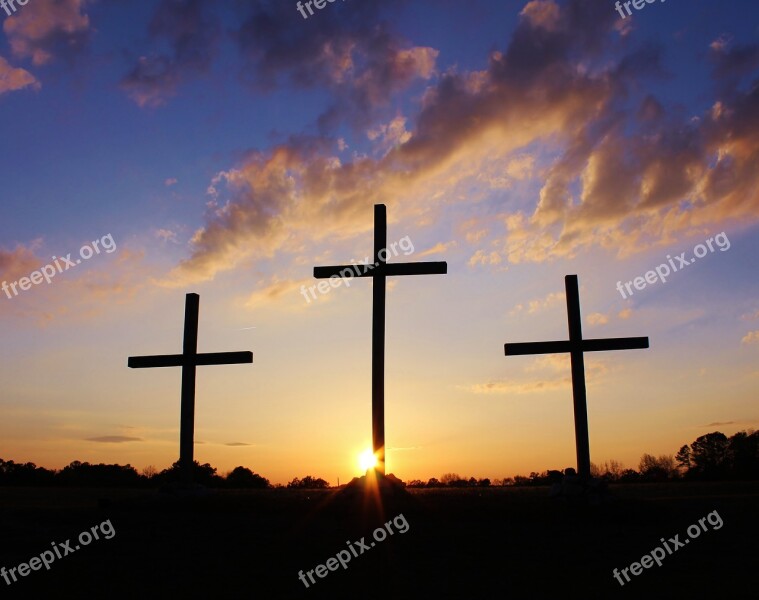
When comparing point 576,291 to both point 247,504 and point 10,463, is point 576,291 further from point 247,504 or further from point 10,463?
point 10,463

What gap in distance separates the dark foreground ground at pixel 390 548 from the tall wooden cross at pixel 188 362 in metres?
1.57

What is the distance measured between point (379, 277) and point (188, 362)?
541 cm

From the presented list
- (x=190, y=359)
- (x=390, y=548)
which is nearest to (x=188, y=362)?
(x=190, y=359)

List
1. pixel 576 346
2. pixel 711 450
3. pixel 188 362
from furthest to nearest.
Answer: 1. pixel 711 450
2. pixel 188 362
3. pixel 576 346

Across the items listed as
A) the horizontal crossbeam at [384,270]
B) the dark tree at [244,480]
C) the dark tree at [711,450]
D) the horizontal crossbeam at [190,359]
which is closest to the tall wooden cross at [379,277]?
the horizontal crossbeam at [384,270]

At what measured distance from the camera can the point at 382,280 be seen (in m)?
16.7

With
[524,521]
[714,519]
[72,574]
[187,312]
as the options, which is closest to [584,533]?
[524,521]

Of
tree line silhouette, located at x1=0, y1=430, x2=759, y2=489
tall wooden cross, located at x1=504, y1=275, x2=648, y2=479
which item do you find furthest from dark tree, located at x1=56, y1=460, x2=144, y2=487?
tall wooden cross, located at x1=504, y1=275, x2=648, y2=479

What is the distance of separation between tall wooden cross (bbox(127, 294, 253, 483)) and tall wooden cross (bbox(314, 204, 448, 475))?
10.7ft

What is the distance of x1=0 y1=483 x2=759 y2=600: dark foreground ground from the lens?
8.88m

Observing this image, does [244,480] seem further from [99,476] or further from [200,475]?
[99,476]

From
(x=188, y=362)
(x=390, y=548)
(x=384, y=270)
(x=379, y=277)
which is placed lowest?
(x=390, y=548)

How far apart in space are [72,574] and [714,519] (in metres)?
10.8

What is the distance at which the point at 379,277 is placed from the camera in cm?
1670
